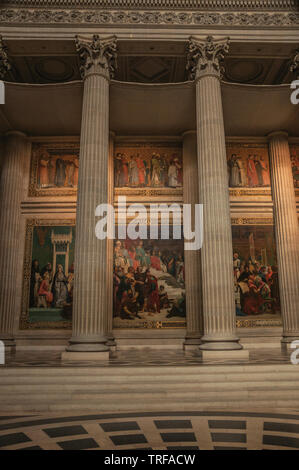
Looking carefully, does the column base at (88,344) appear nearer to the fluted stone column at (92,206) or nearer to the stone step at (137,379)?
the fluted stone column at (92,206)

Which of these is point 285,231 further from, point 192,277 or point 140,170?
point 140,170

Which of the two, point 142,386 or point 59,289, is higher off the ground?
point 59,289

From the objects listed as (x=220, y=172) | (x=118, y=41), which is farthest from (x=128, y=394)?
(x=118, y=41)

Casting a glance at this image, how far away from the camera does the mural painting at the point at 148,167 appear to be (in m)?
14.0

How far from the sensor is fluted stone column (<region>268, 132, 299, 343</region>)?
1248 cm

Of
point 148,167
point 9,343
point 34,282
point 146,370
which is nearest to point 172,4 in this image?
point 148,167

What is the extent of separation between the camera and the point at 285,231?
43.6 ft

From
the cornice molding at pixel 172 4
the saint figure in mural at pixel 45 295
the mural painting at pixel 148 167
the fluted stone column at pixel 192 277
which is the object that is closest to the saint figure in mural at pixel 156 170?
the mural painting at pixel 148 167

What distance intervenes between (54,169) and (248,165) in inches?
289

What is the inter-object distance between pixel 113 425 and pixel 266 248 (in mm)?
10057

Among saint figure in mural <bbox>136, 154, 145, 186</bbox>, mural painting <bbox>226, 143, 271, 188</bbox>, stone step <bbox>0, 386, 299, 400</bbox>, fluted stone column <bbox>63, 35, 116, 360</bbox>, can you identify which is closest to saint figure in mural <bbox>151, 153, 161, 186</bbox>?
saint figure in mural <bbox>136, 154, 145, 186</bbox>

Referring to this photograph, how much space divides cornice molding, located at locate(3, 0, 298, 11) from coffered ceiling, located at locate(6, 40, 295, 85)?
46.9 inches

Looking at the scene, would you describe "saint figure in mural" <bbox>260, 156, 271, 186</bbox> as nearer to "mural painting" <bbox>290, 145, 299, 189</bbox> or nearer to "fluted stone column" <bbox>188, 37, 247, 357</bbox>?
"mural painting" <bbox>290, 145, 299, 189</bbox>

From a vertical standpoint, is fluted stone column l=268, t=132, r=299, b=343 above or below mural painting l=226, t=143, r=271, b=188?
below
